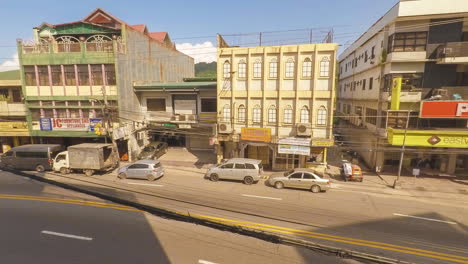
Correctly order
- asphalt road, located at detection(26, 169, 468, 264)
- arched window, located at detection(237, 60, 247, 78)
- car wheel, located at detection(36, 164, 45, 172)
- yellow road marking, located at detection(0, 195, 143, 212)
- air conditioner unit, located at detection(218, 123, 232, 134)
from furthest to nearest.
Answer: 1. air conditioner unit, located at detection(218, 123, 232, 134)
2. arched window, located at detection(237, 60, 247, 78)
3. car wheel, located at detection(36, 164, 45, 172)
4. yellow road marking, located at detection(0, 195, 143, 212)
5. asphalt road, located at detection(26, 169, 468, 264)

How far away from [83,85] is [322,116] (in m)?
24.4

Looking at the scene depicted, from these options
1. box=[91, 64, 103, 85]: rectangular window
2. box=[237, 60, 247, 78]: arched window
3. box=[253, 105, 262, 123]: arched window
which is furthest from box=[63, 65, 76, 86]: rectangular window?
box=[253, 105, 262, 123]: arched window

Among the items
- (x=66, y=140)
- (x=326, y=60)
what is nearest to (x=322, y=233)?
(x=326, y=60)

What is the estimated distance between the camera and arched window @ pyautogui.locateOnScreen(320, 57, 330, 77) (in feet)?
63.2

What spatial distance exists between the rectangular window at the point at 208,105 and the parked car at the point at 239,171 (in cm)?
955

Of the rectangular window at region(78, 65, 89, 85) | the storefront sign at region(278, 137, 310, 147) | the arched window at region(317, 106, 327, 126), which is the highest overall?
the rectangular window at region(78, 65, 89, 85)

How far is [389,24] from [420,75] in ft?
16.4

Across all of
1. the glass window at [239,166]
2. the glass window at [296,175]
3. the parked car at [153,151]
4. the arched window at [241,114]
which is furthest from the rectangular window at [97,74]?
the glass window at [296,175]

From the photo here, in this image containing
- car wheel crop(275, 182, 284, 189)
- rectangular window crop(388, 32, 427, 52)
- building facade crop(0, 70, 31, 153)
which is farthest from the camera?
building facade crop(0, 70, 31, 153)

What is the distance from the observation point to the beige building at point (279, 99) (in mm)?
19531

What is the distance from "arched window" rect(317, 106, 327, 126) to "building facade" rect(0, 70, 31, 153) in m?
30.6

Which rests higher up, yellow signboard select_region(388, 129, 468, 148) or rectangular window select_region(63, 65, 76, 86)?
rectangular window select_region(63, 65, 76, 86)

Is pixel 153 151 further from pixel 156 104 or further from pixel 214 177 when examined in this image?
pixel 214 177

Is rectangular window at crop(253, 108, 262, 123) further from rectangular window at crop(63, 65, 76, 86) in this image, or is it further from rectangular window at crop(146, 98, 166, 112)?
rectangular window at crop(63, 65, 76, 86)
